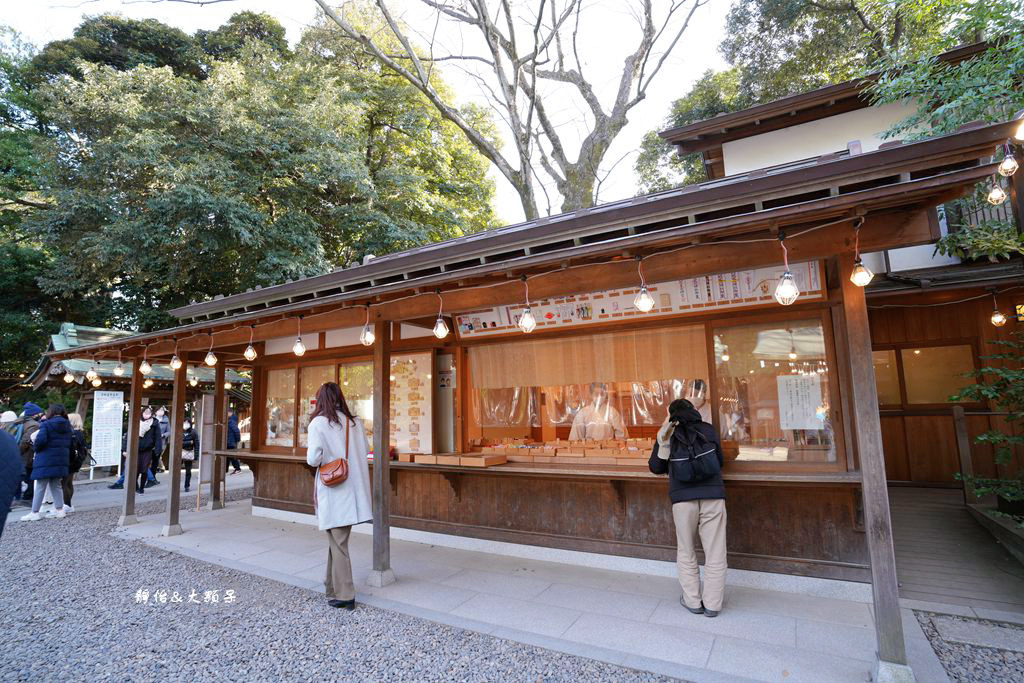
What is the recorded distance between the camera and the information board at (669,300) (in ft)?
15.8

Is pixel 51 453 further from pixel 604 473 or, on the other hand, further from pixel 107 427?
pixel 604 473

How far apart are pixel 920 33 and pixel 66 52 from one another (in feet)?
84.7

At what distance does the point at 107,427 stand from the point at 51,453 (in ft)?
14.4

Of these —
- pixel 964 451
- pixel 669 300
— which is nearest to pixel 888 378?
pixel 964 451

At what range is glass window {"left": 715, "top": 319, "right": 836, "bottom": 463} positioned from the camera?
4812mm

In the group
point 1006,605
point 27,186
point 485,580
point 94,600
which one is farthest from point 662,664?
point 27,186

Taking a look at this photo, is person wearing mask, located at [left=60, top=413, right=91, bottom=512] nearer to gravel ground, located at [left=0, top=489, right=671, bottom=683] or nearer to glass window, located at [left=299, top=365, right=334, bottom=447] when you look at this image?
gravel ground, located at [left=0, top=489, right=671, bottom=683]

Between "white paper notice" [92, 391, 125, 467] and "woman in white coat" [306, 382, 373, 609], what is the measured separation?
37.2 ft

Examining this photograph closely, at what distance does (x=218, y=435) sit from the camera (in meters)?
10.5

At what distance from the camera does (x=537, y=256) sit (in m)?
4.04

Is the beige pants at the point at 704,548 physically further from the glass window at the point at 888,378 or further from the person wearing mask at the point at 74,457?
the person wearing mask at the point at 74,457

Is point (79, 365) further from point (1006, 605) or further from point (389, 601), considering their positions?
point (1006, 605)

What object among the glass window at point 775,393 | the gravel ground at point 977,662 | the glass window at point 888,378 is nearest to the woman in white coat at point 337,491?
the glass window at point 775,393

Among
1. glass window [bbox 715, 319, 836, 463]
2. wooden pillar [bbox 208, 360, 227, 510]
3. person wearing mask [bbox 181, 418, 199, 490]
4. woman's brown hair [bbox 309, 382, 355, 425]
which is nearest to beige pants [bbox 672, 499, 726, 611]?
glass window [bbox 715, 319, 836, 463]
